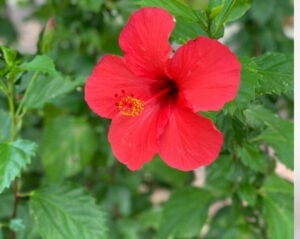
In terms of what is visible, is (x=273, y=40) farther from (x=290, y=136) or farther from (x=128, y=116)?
(x=128, y=116)

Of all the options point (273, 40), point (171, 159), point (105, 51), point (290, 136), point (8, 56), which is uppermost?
point (8, 56)

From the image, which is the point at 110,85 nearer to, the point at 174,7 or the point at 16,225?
the point at 174,7

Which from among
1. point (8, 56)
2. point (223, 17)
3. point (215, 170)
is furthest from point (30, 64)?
point (215, 170)

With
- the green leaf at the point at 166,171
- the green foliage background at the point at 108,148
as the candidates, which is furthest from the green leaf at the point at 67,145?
the green leaf at the point at 166,171

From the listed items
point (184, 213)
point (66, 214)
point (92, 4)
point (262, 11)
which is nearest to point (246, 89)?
point (66, 214)

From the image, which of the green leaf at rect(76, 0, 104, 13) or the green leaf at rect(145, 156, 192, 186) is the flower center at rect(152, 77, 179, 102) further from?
the green leaf at rect(145, 156, 192, 186)

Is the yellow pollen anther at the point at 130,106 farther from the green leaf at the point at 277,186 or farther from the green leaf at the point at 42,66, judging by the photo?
the green leaf at the point at 277,186


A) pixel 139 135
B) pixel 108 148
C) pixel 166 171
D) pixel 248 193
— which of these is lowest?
pixel 166 171
